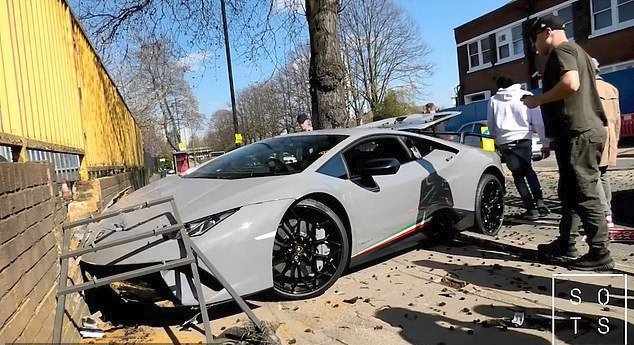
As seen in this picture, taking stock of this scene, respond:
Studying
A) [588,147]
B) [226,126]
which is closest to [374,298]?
[588,147]

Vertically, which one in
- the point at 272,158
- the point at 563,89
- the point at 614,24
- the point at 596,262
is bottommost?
the point at 596,262

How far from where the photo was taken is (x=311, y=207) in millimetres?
Answer: 3803

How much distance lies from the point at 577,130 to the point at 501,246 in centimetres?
143

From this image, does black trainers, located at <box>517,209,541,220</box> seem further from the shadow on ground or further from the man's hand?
the shadow on ground

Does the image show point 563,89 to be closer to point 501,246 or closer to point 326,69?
point 501,246

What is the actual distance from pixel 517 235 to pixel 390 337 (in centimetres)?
287

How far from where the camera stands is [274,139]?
5.20 meters

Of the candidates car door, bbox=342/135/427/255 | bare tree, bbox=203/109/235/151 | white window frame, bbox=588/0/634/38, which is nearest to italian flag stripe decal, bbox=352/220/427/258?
car door, bbox=342/135/427/255

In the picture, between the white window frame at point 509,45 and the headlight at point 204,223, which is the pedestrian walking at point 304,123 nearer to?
the headlight at point 204,223

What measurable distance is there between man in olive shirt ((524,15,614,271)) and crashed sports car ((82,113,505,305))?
1250 millimetres

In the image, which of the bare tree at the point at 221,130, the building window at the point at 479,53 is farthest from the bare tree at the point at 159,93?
the building window at the point at 479,53

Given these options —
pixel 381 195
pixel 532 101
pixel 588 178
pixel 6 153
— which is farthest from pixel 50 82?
pixel 588 178

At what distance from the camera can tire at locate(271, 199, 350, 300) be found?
3652mm

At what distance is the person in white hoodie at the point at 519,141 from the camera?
618 cm
